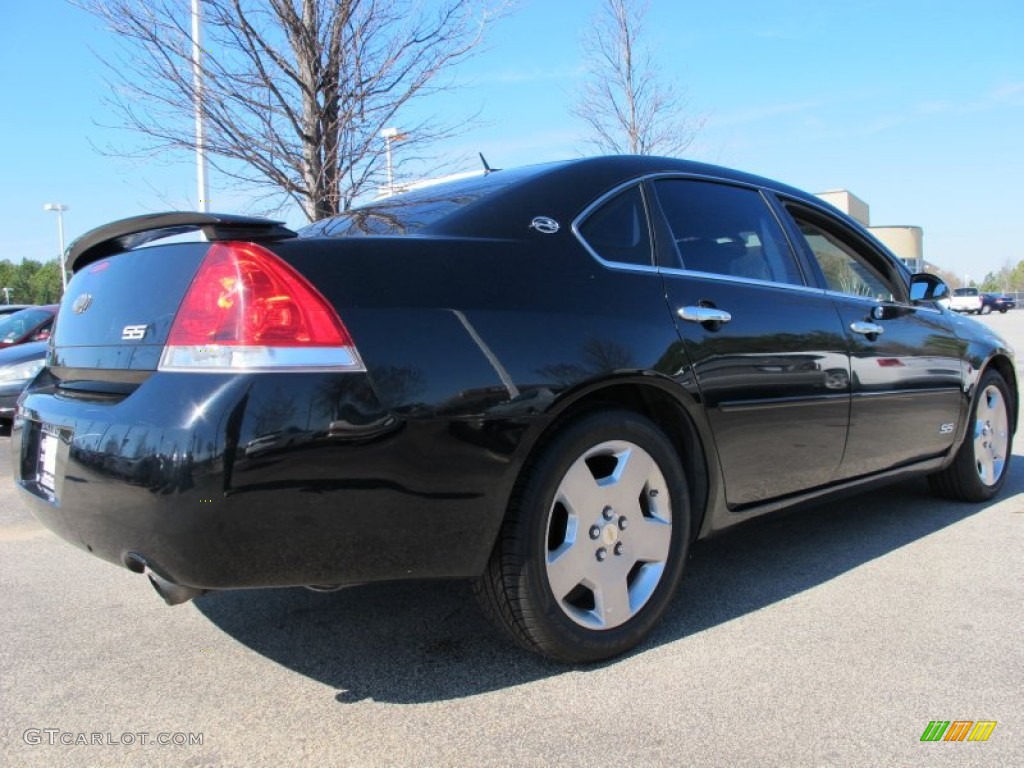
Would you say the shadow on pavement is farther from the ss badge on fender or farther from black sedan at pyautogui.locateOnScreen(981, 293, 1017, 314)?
black sedan at pyautogui.locateOnScreen(981, 293, 1017, 314)

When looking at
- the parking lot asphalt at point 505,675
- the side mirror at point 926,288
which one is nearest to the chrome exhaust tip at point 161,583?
the parking lot asphalt at point 505,675

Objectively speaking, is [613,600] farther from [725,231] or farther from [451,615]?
[725,231]

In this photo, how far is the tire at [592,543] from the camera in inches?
92.0

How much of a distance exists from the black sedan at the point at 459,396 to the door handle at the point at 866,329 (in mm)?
184

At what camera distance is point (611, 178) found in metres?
2.89

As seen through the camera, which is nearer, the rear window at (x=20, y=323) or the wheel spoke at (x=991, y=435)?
the wheel spoke at (x=991, y=435)

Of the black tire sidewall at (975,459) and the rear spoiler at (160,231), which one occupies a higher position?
the rear spoiler at (160,231)

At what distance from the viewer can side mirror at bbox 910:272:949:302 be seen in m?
4.14

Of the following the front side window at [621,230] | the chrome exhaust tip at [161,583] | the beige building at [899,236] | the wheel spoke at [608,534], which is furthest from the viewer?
the beige building at [899,236]

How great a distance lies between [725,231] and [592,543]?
4.77 ft

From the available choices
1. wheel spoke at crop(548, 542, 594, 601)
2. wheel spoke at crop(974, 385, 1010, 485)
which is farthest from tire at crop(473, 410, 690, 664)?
wheel spoke at crop(974, 385, 1010, 485)

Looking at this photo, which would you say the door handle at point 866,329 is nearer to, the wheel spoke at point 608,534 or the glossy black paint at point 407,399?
the glossy black paint at point 407,399

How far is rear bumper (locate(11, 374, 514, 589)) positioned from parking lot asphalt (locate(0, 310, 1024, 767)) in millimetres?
449

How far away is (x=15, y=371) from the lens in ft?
25.8
